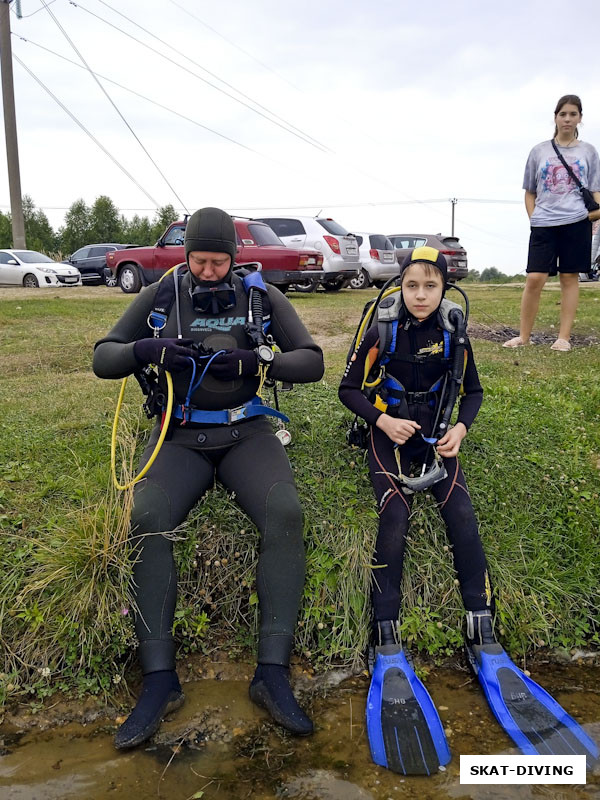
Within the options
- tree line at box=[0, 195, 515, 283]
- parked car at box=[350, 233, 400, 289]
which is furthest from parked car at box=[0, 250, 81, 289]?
tree line at box=[0, 195, 515, 283]

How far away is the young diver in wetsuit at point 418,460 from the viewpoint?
8.91 feet

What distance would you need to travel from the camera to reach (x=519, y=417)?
4.40 meters

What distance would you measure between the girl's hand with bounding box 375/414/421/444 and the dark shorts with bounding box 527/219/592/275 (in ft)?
11.5

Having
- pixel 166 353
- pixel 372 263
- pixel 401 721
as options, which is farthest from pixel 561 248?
pixel 372 263

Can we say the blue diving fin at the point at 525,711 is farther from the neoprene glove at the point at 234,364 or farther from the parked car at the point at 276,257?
the parked car at the point at 276,257

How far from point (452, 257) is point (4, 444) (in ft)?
54.2

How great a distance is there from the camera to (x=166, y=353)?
306 cm

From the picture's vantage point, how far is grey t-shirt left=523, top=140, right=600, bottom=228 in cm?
577

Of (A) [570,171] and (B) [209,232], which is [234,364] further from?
(A) [570,171]

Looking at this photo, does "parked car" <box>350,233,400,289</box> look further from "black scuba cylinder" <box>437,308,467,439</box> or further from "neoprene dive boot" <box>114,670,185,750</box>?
"neoprene dive boot" <box>114,670,185,750</box>

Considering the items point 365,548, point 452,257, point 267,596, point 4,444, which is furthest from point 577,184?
point 452,257

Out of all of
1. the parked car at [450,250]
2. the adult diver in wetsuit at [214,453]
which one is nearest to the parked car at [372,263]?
the parked car at [450,250]

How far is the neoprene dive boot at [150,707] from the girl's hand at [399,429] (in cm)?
149

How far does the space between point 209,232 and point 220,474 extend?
1.23 meters
